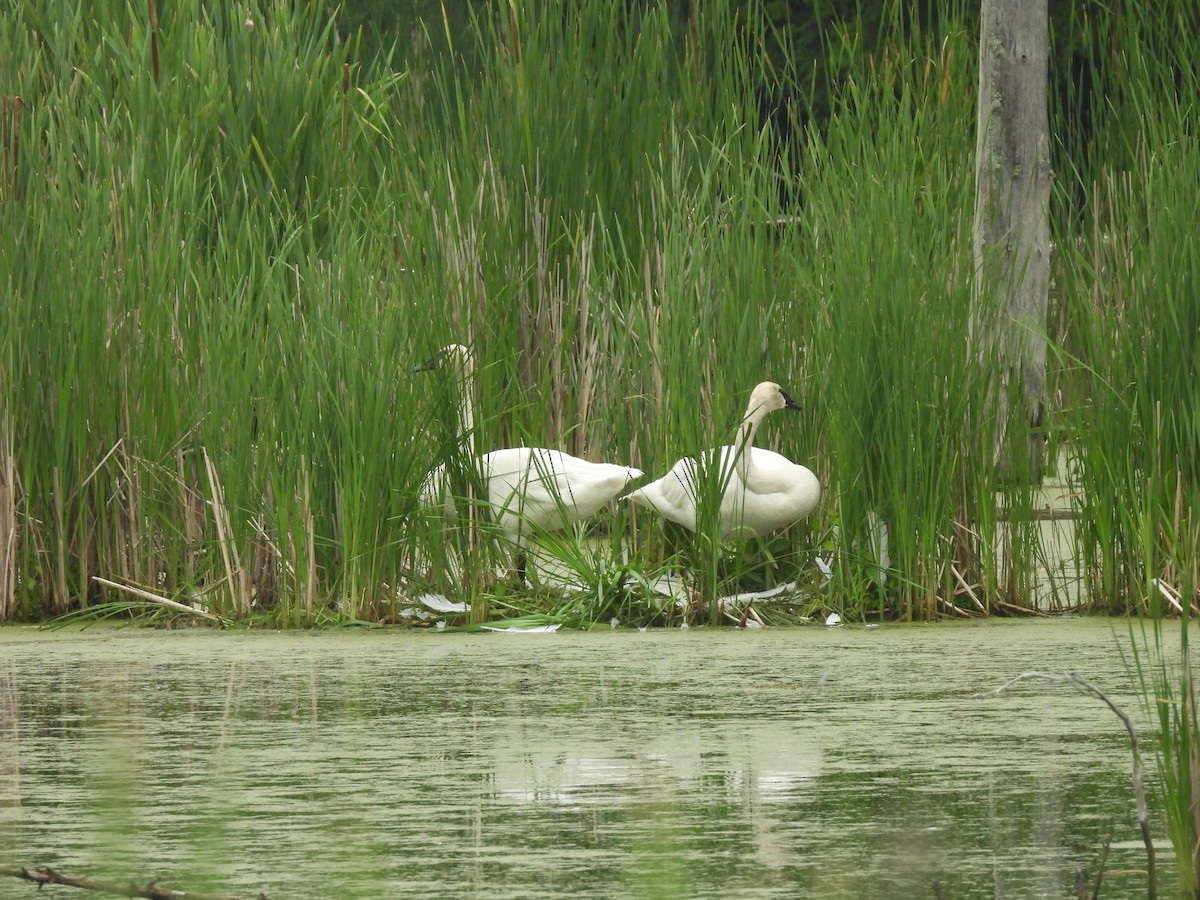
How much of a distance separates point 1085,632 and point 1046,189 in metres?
3.31

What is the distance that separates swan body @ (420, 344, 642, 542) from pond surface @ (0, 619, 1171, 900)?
21.3 inches

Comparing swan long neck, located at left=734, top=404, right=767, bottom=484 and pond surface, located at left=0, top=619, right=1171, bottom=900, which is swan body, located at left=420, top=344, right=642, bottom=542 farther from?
pond surface, located at left=0, top=619, right=1171, bottom=900

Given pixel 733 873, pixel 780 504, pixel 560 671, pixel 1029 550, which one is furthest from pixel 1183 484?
pixel 733 873

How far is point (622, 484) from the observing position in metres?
5.73

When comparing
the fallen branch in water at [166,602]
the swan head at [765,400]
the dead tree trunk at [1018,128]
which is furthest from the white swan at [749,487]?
the dead tree trunk at [1018,128]

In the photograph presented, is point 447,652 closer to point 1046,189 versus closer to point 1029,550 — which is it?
point 1029,550

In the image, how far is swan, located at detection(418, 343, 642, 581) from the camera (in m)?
5.71

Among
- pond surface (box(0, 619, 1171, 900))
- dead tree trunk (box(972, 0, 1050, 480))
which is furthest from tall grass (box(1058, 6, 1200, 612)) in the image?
dead tree trunk (box(972, 0, 1050, 480))

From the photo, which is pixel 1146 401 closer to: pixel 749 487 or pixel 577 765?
pixel 749 487

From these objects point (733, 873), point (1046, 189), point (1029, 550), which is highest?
point (1046, 189)

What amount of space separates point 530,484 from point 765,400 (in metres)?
0.70

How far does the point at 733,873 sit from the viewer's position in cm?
273

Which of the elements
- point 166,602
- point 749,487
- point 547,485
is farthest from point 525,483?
point 166,602

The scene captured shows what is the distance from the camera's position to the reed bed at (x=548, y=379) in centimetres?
544
